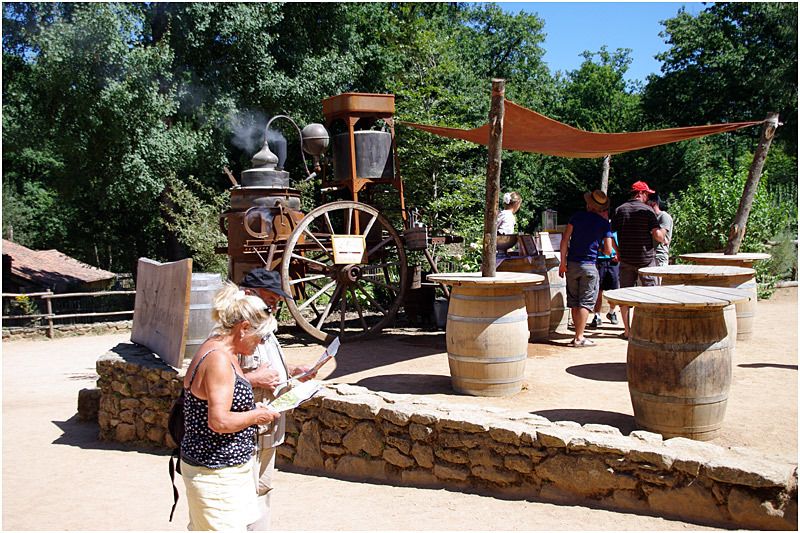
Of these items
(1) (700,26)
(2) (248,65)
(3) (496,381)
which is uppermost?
(1) (700,26)

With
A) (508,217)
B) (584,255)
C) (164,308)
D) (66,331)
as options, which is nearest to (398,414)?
(164,308)

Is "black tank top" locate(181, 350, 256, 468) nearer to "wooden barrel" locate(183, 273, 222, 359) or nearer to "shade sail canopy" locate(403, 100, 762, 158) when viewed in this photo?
"wooden barrel" locate(183, 273, 222, 359)

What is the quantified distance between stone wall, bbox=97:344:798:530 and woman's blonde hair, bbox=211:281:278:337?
1.79 metres

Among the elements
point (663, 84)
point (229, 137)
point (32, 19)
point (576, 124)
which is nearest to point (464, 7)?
point (576, 124)

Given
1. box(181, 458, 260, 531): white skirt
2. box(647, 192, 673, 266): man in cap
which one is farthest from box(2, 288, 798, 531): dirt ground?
box(181, 458, 260, 531): white skirt

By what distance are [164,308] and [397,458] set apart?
2884 millimetres

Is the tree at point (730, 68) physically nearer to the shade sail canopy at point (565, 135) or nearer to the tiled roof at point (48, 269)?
the shade sail canopy at point (565, 135)

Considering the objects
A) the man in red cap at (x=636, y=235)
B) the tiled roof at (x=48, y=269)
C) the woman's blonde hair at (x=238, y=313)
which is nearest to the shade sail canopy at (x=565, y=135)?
the man in red cap at (x=636, y=235)

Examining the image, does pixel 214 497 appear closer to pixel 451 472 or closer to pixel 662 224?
pixel 451 472

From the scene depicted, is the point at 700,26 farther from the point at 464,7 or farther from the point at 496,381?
the point at 496,381

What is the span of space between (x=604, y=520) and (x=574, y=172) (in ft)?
78.2

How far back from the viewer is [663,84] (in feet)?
87.2

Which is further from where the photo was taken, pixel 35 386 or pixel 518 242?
pixel 35 386

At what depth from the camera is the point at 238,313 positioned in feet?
8.33
